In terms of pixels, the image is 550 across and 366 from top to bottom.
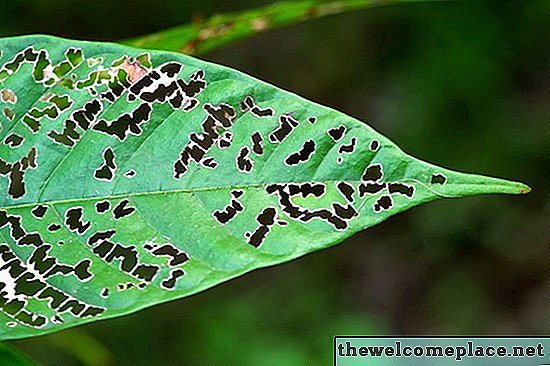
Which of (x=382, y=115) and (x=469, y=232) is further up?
(x=382, y=115)

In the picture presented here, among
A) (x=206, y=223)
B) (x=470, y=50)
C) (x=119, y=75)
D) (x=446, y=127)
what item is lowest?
(x=206, y=223)

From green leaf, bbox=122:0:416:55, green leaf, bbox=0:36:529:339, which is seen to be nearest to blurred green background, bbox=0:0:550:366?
green leaf, bbox=122:0:416:55

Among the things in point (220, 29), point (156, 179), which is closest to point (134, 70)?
point (156, 179)

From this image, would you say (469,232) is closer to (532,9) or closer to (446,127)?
(446,127)

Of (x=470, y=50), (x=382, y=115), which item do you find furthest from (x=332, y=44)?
(x=470, y=50)

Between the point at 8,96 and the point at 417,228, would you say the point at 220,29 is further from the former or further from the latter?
the point at 417,228

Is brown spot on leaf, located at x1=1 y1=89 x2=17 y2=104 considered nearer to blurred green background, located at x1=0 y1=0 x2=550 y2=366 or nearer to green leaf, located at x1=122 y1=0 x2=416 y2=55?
green leaf, located at x1=122 y1=0 x2=416 y2=55
